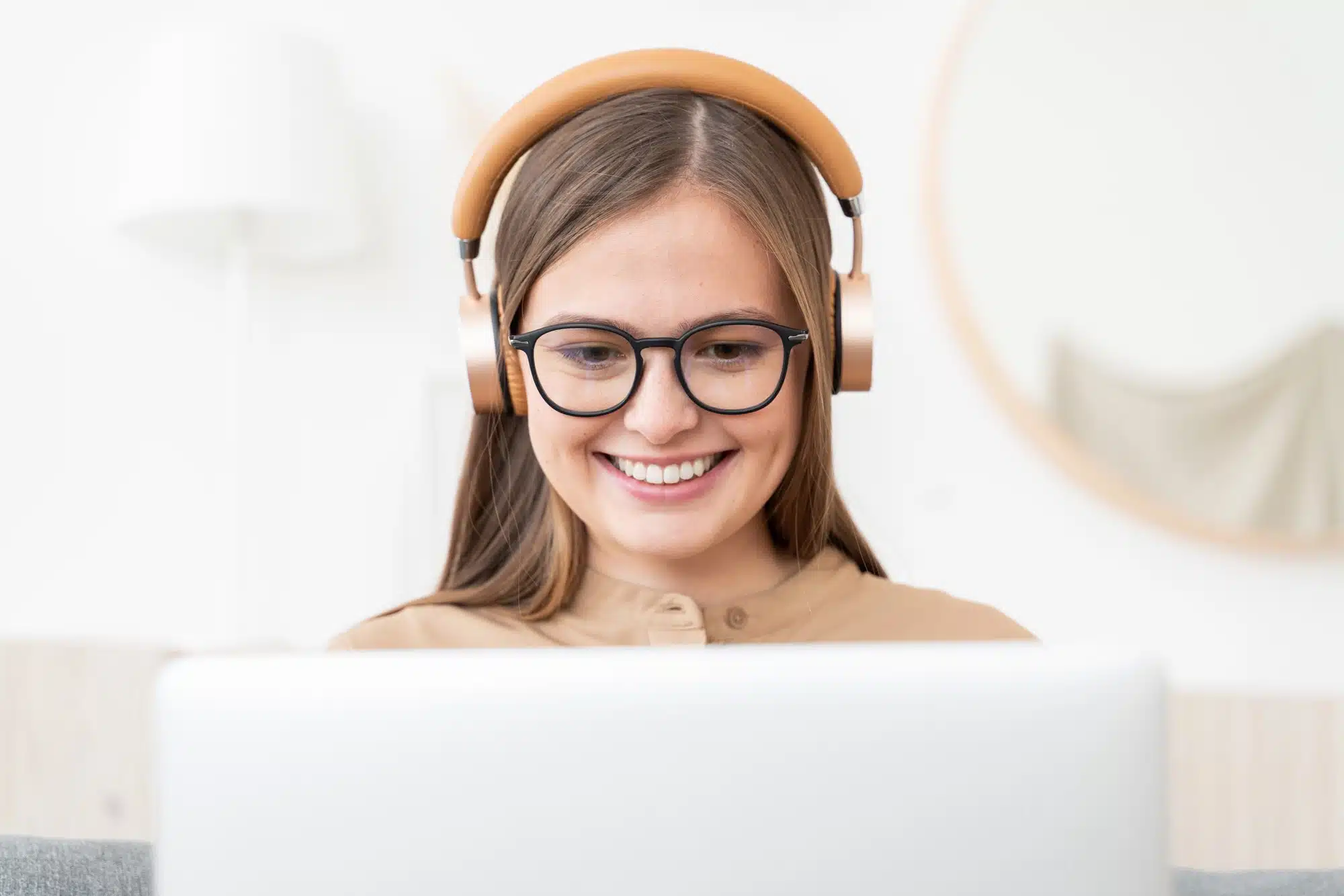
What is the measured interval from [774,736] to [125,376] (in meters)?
2.03

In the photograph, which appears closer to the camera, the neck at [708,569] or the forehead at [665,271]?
the forehead at [665,271]

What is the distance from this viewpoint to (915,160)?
6.65 ft

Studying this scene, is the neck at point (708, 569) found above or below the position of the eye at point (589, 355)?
below

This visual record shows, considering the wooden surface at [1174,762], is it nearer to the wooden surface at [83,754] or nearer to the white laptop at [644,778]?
the wooden surface at [83,754]

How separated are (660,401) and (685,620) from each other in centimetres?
17

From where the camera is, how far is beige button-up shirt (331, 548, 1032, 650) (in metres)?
0.96

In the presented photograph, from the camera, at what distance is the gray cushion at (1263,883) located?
0.71m

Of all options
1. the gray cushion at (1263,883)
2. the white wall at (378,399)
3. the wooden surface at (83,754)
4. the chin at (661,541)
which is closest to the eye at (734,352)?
Answer: the chin at (661,541)

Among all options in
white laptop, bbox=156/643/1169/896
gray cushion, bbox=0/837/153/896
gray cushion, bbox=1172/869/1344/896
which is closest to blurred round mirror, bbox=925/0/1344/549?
gray cushion, bbox=1172/869/1344/896

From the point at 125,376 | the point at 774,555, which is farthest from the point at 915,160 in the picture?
the point at 125,376

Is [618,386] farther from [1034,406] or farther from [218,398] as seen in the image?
[218,398]

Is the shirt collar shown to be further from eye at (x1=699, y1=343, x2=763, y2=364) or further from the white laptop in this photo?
the white laptop

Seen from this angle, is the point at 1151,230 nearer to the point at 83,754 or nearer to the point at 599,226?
the point at 599,226

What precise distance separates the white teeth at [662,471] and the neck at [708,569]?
9cm
